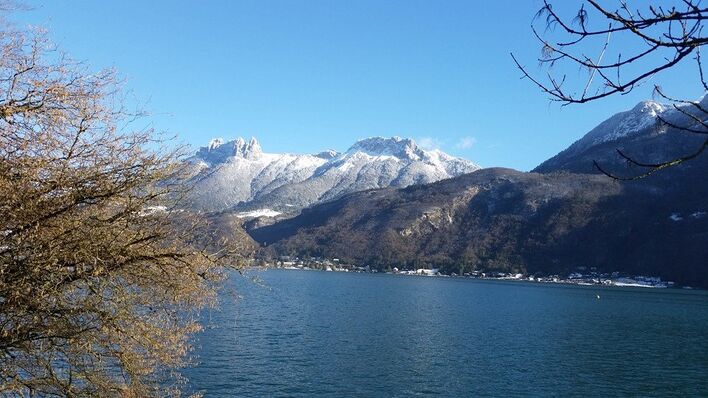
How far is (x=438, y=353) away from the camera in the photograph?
1727 inches

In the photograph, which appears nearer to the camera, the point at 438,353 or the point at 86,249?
the point at 86,249

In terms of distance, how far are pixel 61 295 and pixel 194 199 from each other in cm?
268

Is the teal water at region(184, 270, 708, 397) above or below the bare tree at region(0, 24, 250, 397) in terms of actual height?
below

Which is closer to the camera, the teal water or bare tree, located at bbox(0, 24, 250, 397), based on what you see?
bare tree, located at bbox(0, 24, 250, 397)

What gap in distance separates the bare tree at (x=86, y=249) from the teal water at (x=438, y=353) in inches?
52.0

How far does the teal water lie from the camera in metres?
32.9

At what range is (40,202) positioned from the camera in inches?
283

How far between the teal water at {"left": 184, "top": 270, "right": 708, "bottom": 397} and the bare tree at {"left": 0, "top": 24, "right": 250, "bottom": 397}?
132 centimetres

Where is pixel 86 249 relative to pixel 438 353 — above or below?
above

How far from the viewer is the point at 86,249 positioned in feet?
24.7

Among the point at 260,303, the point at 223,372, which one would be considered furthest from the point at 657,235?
the point at 223,372

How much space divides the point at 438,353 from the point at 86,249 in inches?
1549

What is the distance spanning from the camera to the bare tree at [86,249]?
23.0ft

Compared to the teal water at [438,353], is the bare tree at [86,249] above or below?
above
